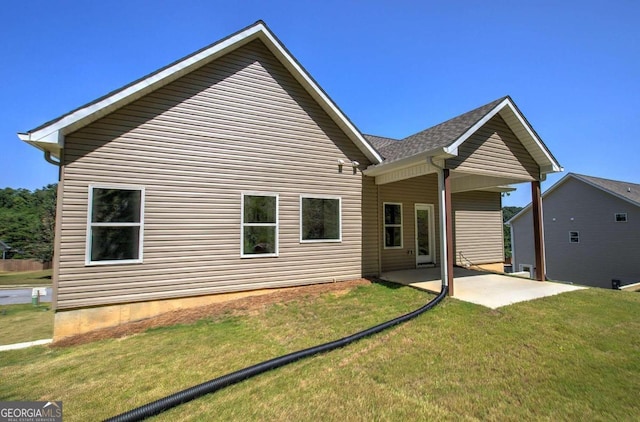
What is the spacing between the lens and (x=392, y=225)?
10.2 m

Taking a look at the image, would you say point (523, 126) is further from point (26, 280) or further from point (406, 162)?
point (26, 280)

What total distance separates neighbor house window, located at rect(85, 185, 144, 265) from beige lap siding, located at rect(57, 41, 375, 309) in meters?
0.14

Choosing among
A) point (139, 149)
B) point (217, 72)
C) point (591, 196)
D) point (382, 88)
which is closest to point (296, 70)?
point (217, 72)

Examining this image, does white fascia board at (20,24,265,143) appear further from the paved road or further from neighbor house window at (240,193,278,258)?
the paved road

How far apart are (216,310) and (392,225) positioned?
6.37 metres

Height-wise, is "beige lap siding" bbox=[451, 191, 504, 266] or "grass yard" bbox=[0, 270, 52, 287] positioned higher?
"beige lap siding" bbox=[451, 191, 504, 266]

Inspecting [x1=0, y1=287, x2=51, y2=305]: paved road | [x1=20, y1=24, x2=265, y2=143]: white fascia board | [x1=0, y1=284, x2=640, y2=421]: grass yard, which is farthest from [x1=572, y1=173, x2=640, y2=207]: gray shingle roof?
[x1=0, y1=287, x2=51, y2=305]: paved road

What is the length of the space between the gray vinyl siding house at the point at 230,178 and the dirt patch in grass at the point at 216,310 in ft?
0.71

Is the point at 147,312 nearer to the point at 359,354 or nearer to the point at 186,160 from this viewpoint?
the point at 186,160

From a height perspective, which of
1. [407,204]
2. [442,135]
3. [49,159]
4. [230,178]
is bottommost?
[407,204]

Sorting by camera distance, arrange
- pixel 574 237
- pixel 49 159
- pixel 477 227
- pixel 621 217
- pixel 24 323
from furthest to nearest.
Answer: pixel 574 237, pixel 621 217, pixel 477 227, pixel 24 323, pixel 49 159

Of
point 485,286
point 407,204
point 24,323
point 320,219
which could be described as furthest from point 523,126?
point 24,323

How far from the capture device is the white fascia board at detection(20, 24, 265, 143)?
5.62m

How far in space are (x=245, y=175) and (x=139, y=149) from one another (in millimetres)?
2415
